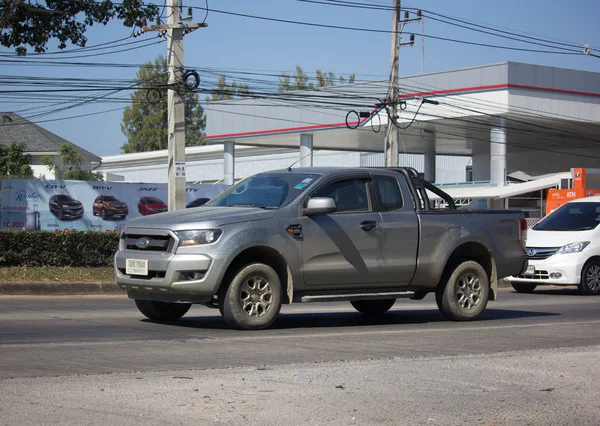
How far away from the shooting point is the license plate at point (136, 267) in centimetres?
982

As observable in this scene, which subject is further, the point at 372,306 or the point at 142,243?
the point at 372,306

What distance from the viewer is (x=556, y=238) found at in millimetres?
Result: 18109

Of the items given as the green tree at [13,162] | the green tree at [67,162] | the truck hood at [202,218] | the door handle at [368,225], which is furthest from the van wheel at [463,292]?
the green tree at [67,162]

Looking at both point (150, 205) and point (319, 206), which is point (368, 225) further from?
point (150, 205)

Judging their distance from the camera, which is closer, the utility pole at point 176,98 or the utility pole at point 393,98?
the utility pole at point 176,98

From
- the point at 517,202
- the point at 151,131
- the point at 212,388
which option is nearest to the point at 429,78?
the point at 517,202

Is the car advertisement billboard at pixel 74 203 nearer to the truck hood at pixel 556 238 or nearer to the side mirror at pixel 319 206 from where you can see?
the truck hood at pixel 556 238

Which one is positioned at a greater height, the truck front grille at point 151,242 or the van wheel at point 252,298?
the truck front grille at point 151,242

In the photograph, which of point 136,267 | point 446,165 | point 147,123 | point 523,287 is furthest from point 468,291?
point 147,123

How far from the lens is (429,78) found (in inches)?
1628

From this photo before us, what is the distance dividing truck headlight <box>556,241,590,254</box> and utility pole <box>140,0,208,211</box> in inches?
355

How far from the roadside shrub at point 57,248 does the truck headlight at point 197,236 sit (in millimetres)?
9256

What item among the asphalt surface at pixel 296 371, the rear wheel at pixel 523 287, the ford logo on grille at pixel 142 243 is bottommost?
the rear wheel at pixel 523 287

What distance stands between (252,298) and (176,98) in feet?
43.5
